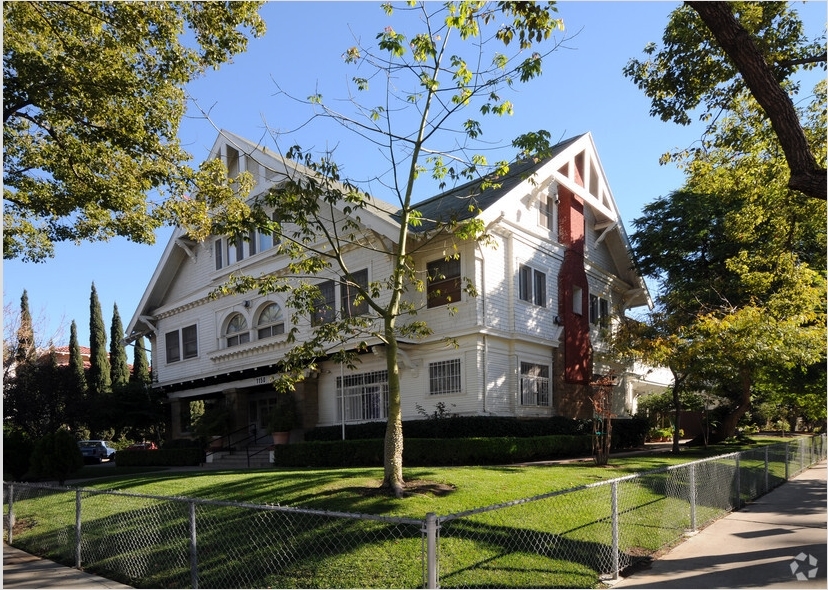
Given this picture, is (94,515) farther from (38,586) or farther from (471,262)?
(471,262)

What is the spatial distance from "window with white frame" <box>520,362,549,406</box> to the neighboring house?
1.9 inches

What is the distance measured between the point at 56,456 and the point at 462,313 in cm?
1096

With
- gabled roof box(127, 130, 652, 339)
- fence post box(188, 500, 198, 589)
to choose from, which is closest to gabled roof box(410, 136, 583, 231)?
gabled roof box(127, 130, 652, 339)

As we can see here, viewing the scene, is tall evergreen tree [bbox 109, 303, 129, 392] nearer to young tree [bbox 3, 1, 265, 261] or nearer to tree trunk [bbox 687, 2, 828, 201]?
young tree [bbox 3, 1, 265, 261]

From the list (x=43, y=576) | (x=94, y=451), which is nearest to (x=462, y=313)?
(x=43, y=576)

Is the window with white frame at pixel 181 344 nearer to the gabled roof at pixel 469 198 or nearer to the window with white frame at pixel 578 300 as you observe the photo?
the gabled roof at pixel 469 198

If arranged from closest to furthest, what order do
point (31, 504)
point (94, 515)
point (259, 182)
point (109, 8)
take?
point (94, 515) < point (109, 8) < point (31, 504) < point (259, 182)

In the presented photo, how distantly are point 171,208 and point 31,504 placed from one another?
21.2ft

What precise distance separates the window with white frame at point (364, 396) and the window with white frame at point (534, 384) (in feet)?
14.0

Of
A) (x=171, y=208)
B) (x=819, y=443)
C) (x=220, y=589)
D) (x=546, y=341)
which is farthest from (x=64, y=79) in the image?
(x=819, y=443)

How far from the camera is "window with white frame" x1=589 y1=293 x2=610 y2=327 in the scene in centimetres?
2437

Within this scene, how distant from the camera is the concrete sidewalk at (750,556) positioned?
6.66 metres

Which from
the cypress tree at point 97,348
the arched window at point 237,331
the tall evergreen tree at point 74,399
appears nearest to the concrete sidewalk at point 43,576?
the arched window at point 237,331

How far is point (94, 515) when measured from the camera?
11492mm
